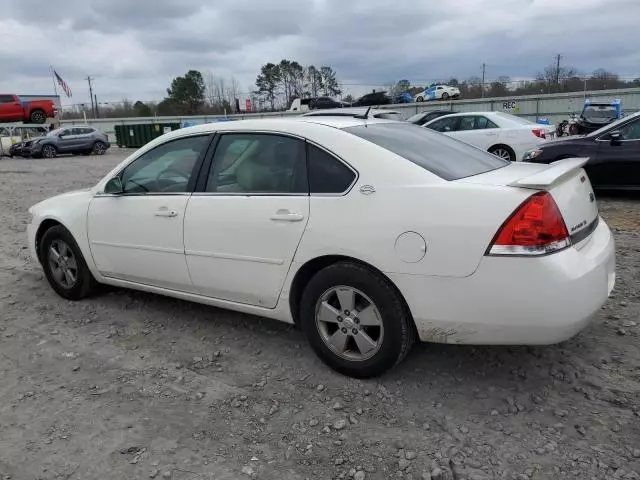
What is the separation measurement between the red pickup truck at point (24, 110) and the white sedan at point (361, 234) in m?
33.3

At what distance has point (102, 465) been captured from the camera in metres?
2.61

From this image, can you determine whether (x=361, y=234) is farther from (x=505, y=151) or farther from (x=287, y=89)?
(x=287, y=89)

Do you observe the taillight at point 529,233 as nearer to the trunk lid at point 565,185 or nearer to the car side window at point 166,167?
the trunk lid at point 565,185

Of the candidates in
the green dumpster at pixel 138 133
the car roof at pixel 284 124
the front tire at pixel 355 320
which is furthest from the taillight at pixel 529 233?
the green dumpster at pixel 138 133

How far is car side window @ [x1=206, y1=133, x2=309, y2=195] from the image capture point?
3.40 metres

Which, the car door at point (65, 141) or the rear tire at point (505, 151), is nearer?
the rear tire at point (505, 151)

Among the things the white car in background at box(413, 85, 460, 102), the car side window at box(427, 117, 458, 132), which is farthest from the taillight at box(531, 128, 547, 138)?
the white car in background at box(413, 85, 460, 102)

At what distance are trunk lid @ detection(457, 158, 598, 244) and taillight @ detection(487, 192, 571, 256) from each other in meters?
0.12

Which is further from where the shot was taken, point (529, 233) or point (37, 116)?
point (37, 116)

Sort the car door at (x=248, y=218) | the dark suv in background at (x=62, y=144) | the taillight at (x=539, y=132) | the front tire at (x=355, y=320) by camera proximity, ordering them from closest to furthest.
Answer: the front tire at (x=355, y=320) → the car door at (x=248, y=218) → the taillight at (x=539, y=132) → the dark suv in background at (x=62, y=144)

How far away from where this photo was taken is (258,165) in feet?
11.8

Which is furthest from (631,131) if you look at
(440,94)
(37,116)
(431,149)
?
(440,94)

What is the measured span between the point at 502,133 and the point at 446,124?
5.58 feet

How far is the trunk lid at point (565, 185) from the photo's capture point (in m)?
2.80
